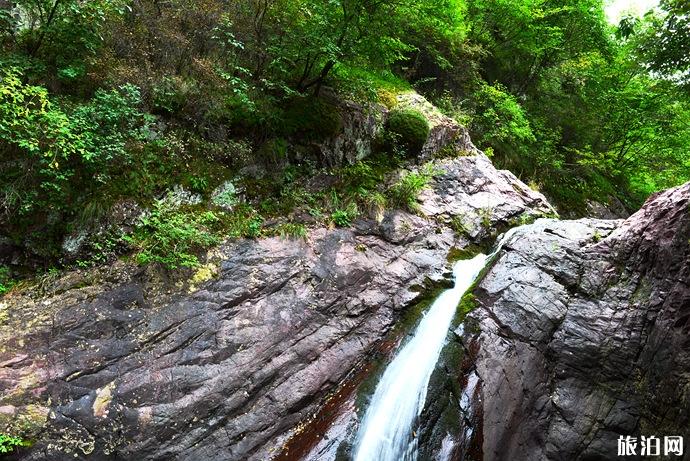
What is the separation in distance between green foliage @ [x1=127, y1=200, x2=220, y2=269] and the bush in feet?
16.9

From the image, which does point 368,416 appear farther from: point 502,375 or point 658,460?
point 658,460

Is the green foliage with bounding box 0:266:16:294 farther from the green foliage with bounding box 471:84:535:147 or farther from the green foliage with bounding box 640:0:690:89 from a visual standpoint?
the green foliage with bounding box 471:84:535:147

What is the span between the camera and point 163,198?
6.82 metres

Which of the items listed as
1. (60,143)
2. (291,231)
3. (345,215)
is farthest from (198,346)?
(345,215)

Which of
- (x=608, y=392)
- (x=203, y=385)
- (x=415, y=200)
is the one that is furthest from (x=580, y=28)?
(x=203, y=385)

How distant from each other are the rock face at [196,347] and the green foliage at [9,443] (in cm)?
9

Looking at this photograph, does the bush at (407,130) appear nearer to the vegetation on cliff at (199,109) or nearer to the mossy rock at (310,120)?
the vegetation on cliff at (199,109)

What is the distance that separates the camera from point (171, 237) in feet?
20.5

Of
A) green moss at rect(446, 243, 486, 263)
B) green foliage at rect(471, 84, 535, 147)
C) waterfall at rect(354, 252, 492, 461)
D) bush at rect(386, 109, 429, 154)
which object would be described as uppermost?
green foliage at rect(471, 84, 535, 147)

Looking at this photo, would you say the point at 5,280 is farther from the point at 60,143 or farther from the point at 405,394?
the point at 405,394

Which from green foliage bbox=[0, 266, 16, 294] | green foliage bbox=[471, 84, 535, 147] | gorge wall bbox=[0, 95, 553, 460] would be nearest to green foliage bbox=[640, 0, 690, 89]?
gorge wall bbox=[0, 95, 553, 460]

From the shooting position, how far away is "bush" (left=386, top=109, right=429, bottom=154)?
9688mm

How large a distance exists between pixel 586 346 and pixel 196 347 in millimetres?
6023

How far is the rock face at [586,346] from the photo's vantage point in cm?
530
